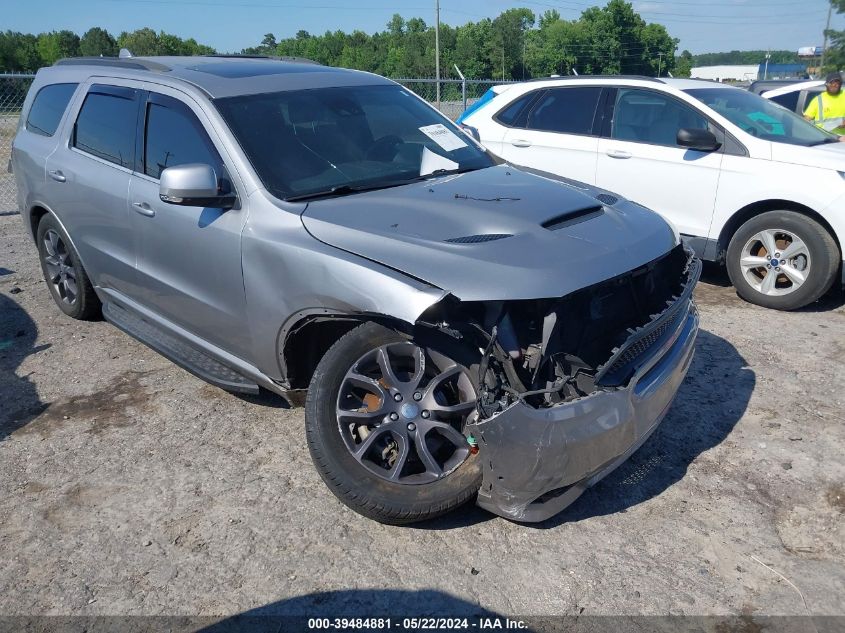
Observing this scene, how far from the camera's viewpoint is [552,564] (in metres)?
2.95

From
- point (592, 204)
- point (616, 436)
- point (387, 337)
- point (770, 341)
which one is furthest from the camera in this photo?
point (770, 341)

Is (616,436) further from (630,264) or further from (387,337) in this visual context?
(387,337)

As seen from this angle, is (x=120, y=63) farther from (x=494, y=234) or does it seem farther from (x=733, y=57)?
(x=733, y=57)

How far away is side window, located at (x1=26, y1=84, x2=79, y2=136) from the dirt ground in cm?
198

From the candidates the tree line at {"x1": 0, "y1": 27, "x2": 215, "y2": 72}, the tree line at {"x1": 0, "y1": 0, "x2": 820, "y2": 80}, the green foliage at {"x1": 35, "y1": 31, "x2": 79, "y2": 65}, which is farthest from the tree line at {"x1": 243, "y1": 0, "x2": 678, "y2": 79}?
the green foliage at {"x1": 35, "y1": 31, "x2": 79, "y2": 65}

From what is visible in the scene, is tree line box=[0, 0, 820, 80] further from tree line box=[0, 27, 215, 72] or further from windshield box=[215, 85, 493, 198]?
windshield box=[215, 85, 493, 198]

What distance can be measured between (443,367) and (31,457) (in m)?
2.38

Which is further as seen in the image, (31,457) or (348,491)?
(31,457)

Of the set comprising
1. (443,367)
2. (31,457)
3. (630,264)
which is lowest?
(31,457)

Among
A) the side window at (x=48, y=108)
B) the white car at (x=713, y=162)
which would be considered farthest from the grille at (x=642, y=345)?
the side window at (x=48, y=108)

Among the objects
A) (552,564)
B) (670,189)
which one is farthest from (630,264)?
(670,189)

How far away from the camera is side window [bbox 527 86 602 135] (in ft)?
23.2

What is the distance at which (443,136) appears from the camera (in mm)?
4438

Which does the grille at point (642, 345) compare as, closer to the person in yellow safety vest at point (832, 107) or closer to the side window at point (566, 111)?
the side window at point (566, 111)
